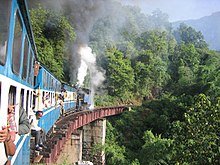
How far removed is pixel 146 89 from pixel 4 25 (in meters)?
42.1

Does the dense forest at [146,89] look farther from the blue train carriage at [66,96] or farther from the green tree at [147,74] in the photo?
the blue train carriage at [66,96]

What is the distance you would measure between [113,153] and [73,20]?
1284 cm

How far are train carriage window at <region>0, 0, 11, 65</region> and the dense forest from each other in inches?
423

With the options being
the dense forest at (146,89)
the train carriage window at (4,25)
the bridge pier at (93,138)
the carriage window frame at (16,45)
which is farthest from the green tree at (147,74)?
the train carriage window at (4,25)

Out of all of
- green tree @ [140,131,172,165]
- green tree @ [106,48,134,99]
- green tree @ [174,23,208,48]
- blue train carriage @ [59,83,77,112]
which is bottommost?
green tree @ [140,131,172,165]

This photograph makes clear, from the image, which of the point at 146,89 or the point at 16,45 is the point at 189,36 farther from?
the point at 16,45

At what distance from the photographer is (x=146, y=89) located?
4394 cm

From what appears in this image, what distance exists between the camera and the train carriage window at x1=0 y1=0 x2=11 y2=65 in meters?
2.21

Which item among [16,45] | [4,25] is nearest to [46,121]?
[16,45]

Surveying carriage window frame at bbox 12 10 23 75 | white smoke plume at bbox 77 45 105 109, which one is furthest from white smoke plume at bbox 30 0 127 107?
carriage window frame at bbox 12 10 23 75

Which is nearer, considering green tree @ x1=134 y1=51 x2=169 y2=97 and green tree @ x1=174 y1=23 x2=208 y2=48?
green tree @ x1=134 y1=51 x2=169 y2=97

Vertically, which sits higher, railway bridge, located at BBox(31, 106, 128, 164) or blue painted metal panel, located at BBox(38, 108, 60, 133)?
blue painted metal panel, located at BBox(38, 108, 60, 133)

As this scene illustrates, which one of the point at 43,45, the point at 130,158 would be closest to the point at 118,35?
the point at 43,45

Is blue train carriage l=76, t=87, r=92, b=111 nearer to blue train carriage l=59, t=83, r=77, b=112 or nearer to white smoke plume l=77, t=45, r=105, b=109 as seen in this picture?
blue train carriage l=59, t=83, r=77, b=112
